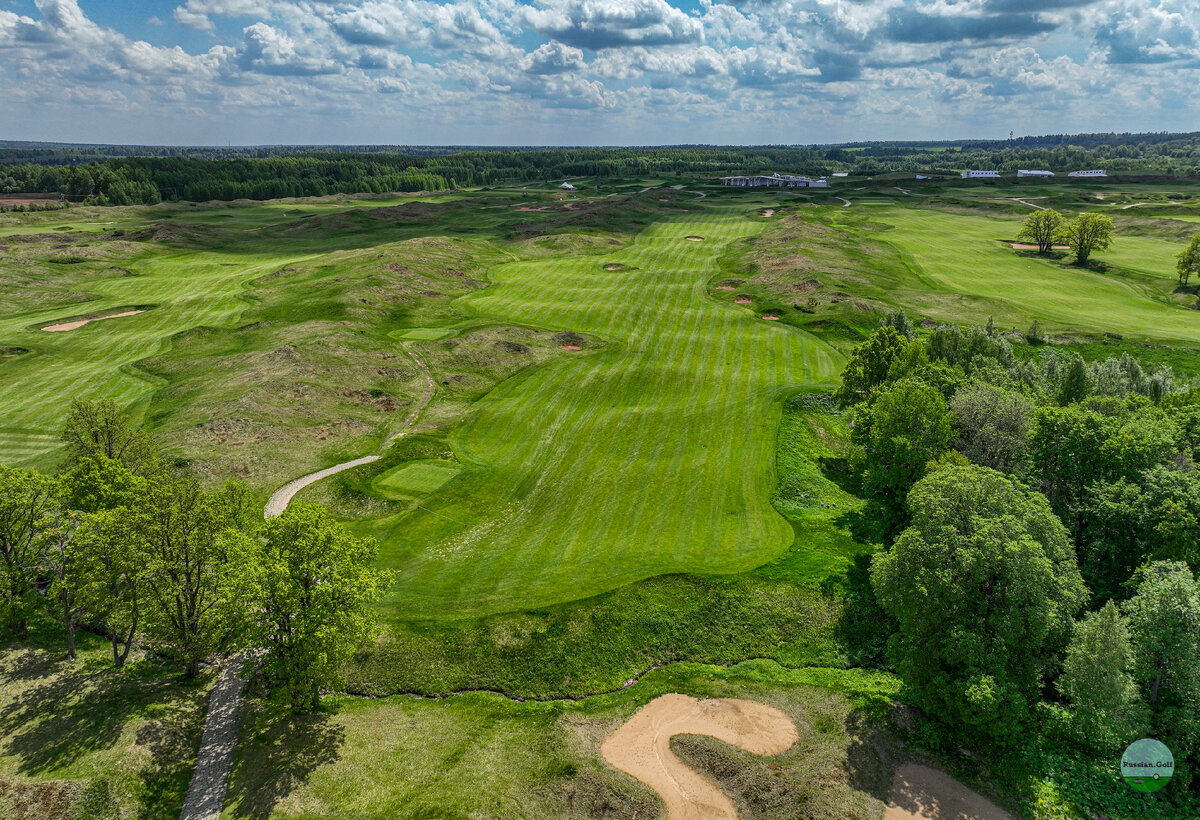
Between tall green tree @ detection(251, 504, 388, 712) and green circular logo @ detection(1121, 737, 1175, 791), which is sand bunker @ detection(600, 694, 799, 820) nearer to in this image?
tall green tree @ detection(251, 504, 388, 712)

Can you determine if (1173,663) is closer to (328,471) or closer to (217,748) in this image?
(217,748)

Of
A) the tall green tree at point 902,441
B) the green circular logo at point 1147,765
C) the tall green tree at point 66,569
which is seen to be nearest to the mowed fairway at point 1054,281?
the tall green tree at point 902,441

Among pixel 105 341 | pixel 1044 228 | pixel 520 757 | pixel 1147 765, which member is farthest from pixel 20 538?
pixel 1044 228

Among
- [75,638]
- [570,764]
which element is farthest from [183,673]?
[570,764]

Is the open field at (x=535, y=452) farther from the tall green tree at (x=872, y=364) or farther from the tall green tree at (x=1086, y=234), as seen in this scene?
the tall green tree at (x=1086, y=234)

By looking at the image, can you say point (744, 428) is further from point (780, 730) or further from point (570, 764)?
point (570, 764)

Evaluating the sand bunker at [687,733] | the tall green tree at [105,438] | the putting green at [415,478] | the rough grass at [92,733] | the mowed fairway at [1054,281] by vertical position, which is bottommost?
the sand bunker at [687,733]

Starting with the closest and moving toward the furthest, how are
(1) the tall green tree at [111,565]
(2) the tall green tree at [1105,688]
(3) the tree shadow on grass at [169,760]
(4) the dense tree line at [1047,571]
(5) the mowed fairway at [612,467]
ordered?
(3) the tree shadow on grass at [169,760] → (2) the tall green tree at [1105,688] → (4) the dense tree line at [1047,571] → (1) the tall green tree at [111,565] → (5) the mowed fairway at [612,467]
